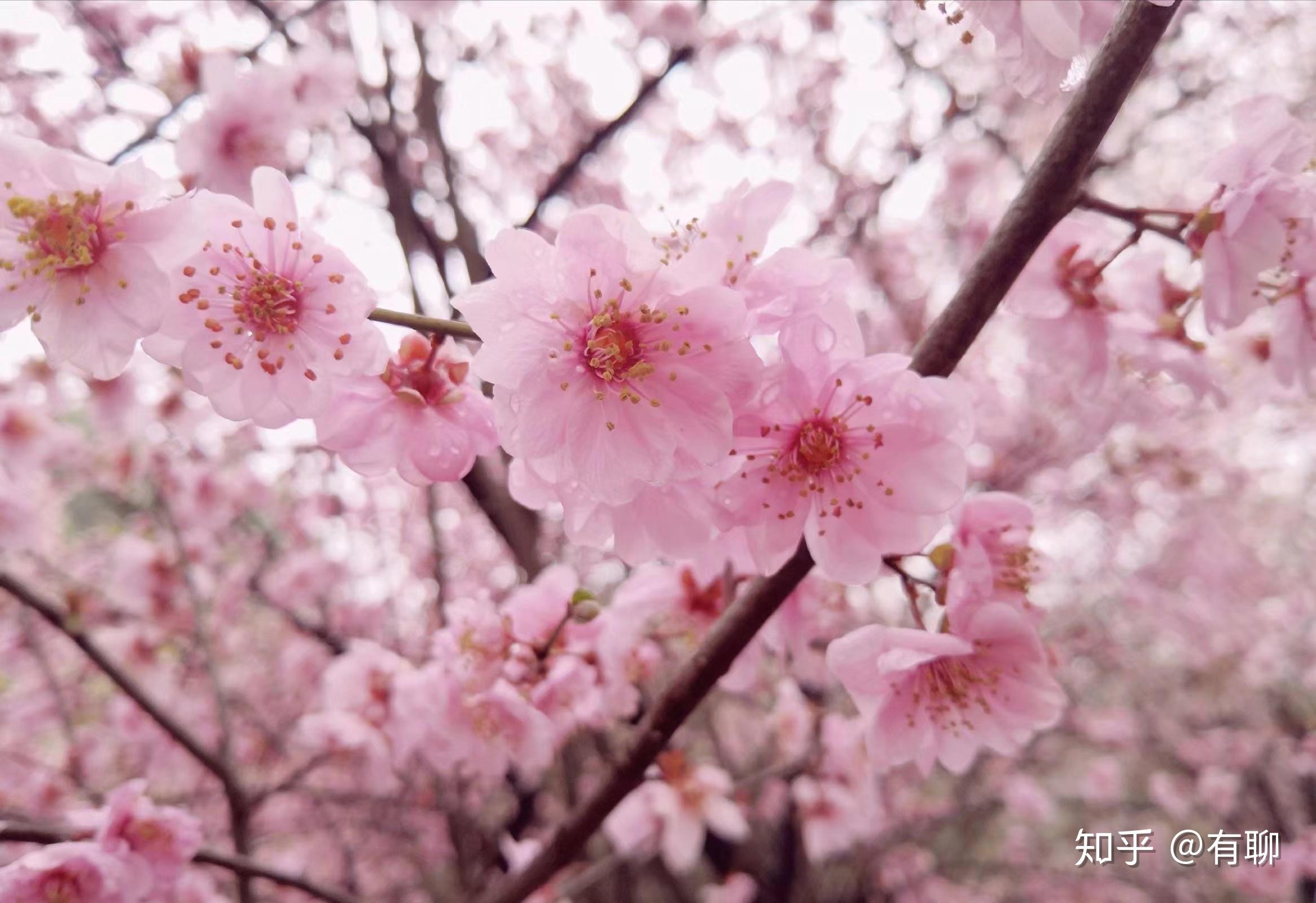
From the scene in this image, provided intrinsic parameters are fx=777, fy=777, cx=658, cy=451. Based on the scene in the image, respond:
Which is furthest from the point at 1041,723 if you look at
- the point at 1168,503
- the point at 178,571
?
the point at 1168,503

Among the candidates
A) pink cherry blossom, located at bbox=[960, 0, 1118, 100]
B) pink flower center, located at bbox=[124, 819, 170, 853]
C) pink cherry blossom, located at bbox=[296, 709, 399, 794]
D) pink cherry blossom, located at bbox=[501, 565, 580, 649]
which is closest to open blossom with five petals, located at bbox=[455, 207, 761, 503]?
pink cherry blossom, located at bbox=[960, 0, 1118, 100]

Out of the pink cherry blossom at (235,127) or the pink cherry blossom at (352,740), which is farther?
the pink cherry blossom at (352,740)

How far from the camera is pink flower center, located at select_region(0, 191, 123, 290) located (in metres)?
0.95

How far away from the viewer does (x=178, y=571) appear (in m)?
3.58

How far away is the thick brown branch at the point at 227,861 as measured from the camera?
1224mm

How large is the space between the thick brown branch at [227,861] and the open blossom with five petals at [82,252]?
0.79 meters

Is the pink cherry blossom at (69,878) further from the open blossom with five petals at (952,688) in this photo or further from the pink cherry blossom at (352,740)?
the open blossom with five petals at (952,688)

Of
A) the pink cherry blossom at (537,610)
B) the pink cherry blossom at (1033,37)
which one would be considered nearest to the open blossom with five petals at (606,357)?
the pink cherry blossom at (1033,37)

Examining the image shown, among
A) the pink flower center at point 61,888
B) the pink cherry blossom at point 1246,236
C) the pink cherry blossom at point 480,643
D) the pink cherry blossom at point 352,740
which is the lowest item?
the pink flower center at point 61,888

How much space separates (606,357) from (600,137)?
80.6 inches

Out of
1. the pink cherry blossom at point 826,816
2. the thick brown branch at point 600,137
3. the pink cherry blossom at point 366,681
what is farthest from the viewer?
the pink cherry blossom at point 826,816

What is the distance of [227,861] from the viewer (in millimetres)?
1437

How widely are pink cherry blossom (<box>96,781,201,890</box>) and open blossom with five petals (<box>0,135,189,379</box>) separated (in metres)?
0.88

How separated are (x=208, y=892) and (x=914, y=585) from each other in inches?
73.1
